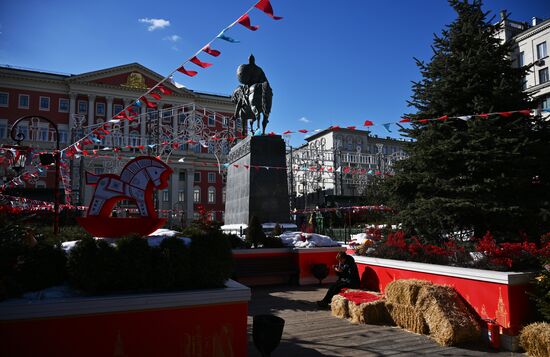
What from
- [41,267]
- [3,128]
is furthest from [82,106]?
[41,267]

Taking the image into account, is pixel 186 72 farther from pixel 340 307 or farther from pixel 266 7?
pixel 340 307

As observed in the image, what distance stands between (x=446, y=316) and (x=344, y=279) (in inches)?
114

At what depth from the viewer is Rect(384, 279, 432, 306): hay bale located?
7129 millimetres

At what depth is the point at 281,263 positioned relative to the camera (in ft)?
41.1

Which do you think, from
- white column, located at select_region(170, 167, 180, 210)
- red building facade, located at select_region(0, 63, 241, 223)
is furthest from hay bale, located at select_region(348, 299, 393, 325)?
white column, located at select_region(170, 167, 180, 210)

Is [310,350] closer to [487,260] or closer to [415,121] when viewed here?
[487,260]

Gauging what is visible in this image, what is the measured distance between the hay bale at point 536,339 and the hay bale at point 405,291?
164 cm

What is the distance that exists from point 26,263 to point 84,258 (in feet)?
2.33

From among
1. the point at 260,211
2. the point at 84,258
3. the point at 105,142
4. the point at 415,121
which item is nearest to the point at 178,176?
the point at 105,142

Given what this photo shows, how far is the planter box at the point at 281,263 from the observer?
475 inches

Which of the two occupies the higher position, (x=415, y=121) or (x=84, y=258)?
(x=415, y=121)

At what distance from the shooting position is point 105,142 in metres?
51.0

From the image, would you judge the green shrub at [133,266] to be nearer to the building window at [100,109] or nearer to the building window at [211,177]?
the building window at [100,109]

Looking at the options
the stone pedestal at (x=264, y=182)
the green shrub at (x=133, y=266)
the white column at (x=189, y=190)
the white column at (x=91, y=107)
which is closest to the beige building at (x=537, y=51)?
the stone pedestal at (x=264, y=182)
